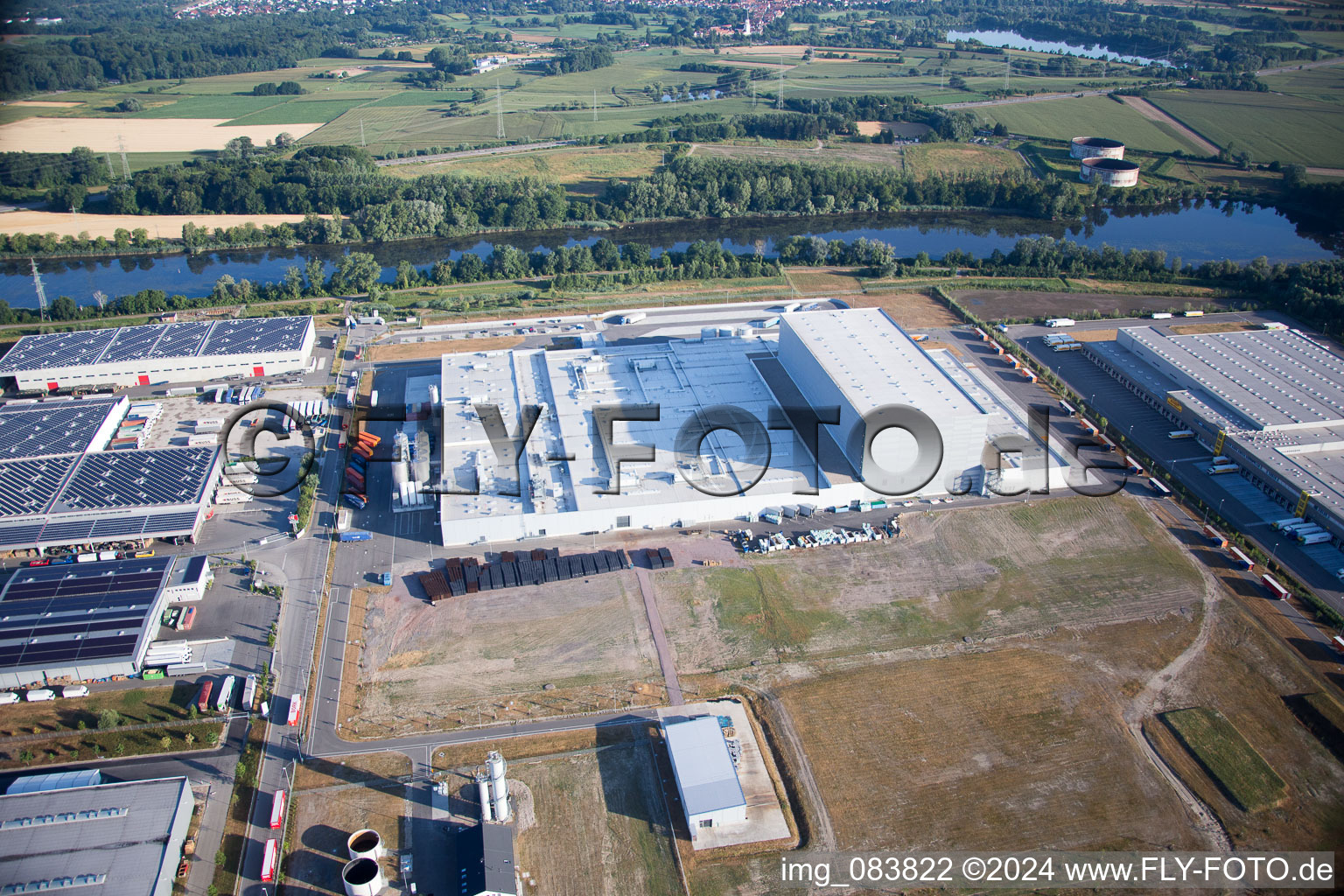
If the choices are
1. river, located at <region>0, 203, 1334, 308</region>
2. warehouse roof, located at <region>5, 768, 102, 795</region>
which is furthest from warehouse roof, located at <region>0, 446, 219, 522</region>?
river, located at <region>0, 203, 1334, 308</region>

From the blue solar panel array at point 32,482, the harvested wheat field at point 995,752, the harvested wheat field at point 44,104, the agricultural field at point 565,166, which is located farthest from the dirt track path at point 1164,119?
the harvested wheat field at point 44,104

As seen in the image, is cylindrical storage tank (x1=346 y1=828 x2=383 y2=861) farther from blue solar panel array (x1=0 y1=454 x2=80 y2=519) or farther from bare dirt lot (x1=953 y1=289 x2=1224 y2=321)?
bare dirt lot (x1=953 y1=289 x2=1224 y2=321)

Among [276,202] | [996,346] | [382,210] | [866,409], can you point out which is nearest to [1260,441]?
[996,346]

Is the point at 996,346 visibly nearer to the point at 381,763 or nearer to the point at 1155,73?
the point at 381,763

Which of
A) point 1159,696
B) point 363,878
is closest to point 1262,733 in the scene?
point 1159,696

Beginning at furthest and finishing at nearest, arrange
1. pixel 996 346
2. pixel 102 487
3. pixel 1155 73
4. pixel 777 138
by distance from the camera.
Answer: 1. pixel 1155 73
2. pixel 777 138
3. pixel 996 346
4. pixel 102 487
